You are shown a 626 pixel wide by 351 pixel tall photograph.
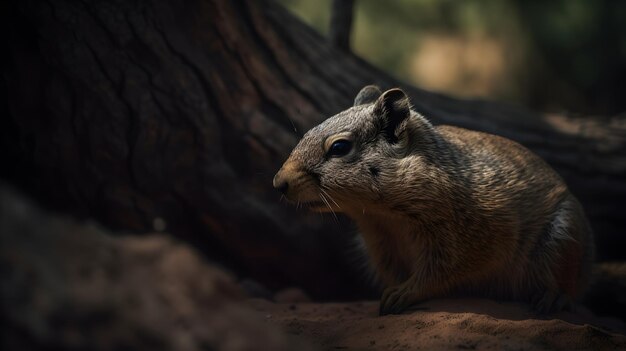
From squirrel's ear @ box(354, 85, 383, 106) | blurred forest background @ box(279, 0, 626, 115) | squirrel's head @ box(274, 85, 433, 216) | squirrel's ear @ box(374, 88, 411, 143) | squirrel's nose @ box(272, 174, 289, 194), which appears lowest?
squirrel's nose @ box(272, 174, 289, 194)

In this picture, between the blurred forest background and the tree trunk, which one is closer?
the tree trunk

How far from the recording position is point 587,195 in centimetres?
580

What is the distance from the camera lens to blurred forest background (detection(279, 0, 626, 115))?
37.5 ft

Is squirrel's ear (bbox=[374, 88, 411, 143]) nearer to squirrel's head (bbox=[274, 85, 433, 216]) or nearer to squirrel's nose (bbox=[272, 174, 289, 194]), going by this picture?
squirrel's head (bbox=[274, 85, 433, 216])

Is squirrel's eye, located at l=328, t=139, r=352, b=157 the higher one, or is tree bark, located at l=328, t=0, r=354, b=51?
tree bark, located at l=328, t=0, r=354, b=51

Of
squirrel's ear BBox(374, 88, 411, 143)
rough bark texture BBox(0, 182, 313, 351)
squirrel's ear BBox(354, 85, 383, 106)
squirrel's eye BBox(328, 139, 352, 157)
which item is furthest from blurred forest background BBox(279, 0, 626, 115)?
rough bark texture BBox(0, 182, 313, 351)

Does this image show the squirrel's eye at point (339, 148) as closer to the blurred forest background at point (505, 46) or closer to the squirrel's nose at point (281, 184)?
the squirrel's nose at point (281, 184)

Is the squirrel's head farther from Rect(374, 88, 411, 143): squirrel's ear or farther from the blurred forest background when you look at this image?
the blurred forest background

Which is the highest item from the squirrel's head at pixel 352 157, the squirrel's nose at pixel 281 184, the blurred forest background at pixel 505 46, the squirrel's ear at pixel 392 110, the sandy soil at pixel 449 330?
the blurred forest background at pixel 505 46

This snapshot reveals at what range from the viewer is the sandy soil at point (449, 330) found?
10.3 ft

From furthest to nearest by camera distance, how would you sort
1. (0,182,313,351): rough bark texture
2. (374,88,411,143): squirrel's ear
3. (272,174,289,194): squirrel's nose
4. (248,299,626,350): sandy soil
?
(374,88,411,143): squirrel's ear, (272,174,289,194): squirrel's nose, (248,299,626,350): sandy soil, (0,182,313,351): rough bark texture

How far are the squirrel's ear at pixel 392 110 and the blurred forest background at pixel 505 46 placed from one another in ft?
24.2

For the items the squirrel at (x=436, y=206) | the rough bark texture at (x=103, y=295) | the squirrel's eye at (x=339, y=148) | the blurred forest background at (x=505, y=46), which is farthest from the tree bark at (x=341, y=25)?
the blurred forest background at (x=505, y=46)

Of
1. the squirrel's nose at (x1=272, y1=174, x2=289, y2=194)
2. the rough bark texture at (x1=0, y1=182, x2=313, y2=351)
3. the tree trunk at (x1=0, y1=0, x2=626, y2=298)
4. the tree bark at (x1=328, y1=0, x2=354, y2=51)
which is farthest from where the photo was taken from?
the tree bark at (x1=328, y1=0, x2=354, y2=51)
